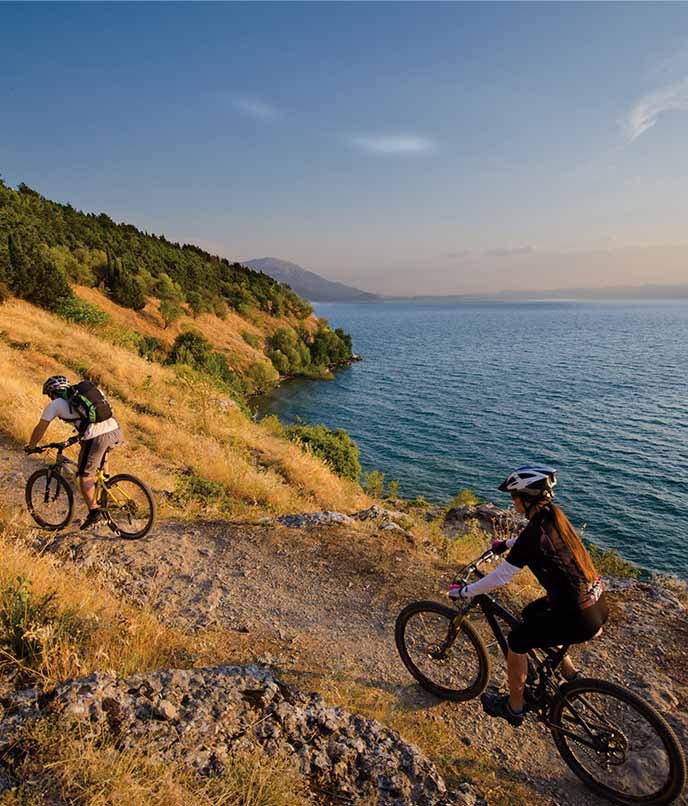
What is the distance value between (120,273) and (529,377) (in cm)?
6317

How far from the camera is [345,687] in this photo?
216 inches

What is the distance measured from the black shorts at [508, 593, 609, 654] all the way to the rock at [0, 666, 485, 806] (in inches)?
58.5

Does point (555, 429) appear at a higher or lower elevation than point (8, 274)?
lower

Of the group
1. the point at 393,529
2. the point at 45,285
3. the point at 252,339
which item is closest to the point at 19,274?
the point at 45,285

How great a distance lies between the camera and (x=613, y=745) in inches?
171

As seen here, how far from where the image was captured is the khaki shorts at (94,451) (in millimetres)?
→ 7988

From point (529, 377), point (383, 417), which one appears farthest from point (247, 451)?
Answer: point (529, 377)

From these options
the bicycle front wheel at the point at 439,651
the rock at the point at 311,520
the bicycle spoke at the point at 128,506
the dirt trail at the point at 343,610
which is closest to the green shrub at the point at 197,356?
the rock at the point at 311,520

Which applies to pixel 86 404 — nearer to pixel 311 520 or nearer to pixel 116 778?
pixel 311 520

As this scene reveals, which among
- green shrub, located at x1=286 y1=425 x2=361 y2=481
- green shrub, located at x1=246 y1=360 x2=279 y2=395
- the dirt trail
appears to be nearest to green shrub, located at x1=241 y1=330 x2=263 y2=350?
green shrub, located at x1=246 y1=360 x2=279 y2=395

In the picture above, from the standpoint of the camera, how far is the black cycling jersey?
13.8 feet

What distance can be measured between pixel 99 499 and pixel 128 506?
1.82 ft

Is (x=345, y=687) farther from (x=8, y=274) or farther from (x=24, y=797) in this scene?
(x=8, y=274)

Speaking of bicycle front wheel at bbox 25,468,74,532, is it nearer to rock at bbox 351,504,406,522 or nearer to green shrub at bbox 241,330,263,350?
rock at bbox 351,504,406,522
